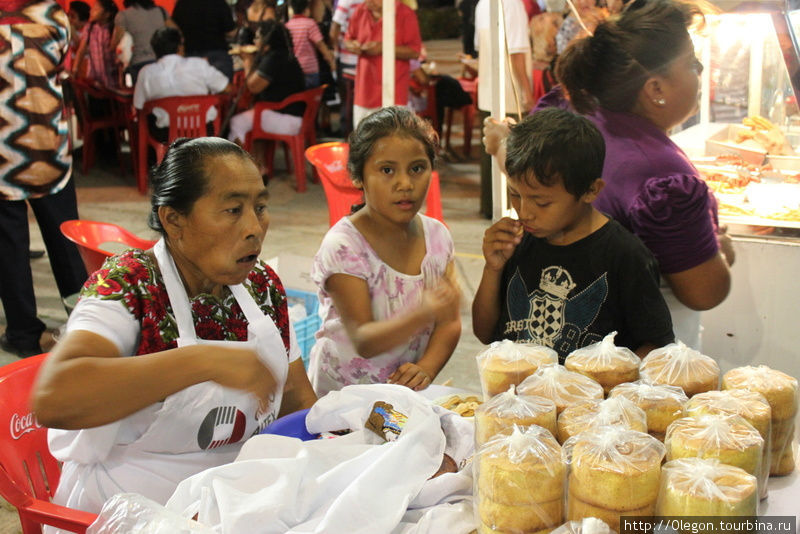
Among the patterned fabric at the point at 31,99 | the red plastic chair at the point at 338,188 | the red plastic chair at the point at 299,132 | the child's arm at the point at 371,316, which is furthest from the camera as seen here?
the red plastic chair at the point at 299,132

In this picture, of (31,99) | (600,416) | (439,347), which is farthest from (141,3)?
(600,416)

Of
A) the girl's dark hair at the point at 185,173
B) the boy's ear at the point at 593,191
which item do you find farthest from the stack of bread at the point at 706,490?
the girl's dark hair at the point at 185,173

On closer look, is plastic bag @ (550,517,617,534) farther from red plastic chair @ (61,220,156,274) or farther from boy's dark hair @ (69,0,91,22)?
boy's dark hair @ (69,0,91,22)

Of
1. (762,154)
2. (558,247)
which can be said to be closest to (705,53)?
(762,154)

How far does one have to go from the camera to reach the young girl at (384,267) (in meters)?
2.35

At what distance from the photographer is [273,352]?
1906mm

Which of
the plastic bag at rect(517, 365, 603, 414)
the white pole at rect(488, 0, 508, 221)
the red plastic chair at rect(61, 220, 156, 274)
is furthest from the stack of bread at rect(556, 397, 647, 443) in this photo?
the red plastic chair at rect(61, 220, 156, 274)

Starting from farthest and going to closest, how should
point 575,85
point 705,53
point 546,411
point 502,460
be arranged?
point 705,53
point 575,85
point 546,411
point 502,460

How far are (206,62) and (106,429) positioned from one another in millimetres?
6180

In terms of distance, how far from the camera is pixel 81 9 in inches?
359

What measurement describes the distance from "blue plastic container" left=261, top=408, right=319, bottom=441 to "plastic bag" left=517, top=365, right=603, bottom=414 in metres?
0.54

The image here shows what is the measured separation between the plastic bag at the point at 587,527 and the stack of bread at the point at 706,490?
107 millimetres

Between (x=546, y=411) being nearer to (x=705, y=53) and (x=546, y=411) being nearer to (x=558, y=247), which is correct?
(x=558, y=247)

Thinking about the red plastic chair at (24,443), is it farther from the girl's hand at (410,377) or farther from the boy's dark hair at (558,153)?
the boy's dark hair at (558,153)
